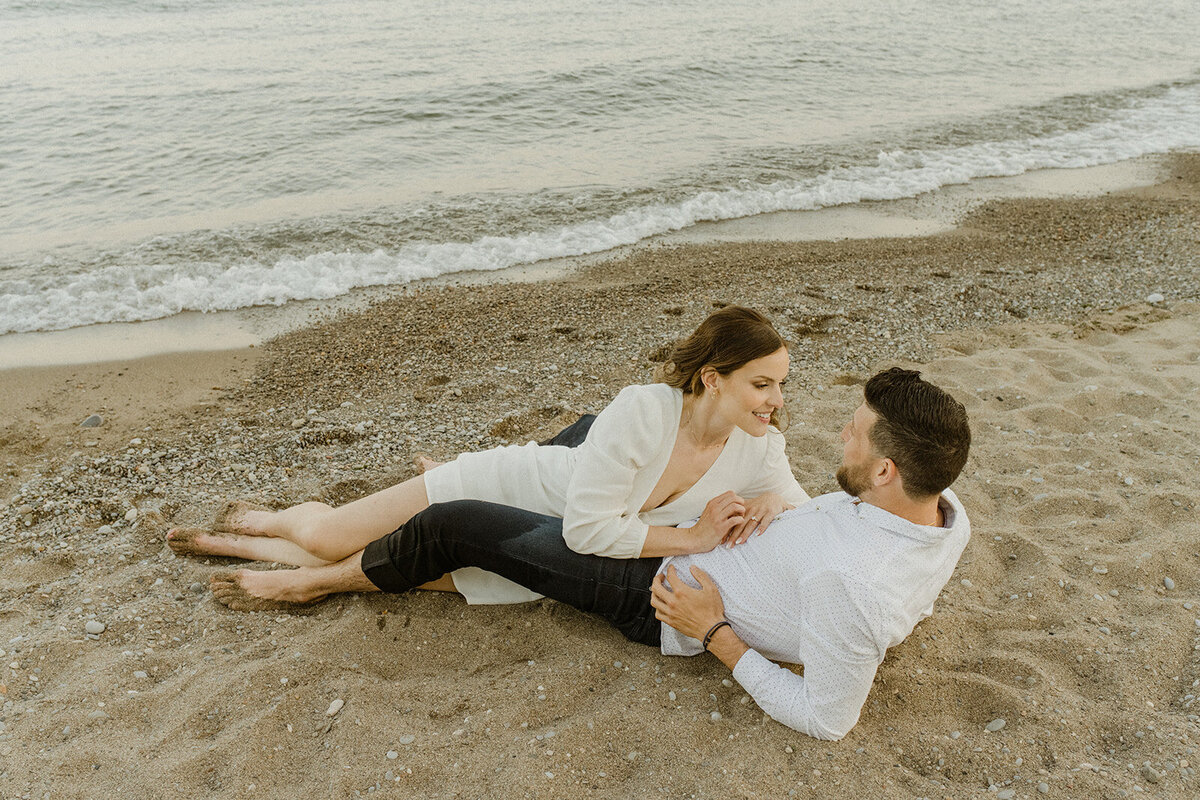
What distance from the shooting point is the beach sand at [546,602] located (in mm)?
3223

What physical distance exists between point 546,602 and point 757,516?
50.3 inches

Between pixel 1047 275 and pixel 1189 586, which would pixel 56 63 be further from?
pixel 1189 586

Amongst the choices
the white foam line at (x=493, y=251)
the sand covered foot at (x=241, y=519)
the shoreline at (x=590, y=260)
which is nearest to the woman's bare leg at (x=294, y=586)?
the sand covered foot at (x=241, y=519)

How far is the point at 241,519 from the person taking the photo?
490 centimetres

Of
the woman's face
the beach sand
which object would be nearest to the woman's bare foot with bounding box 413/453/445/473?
the beach sand

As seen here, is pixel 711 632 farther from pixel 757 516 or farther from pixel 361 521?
pixel 361 521

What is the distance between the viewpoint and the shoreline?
791cm

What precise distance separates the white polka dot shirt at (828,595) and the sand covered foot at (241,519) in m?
2.79

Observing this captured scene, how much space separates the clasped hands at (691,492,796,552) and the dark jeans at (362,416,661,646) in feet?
0.99

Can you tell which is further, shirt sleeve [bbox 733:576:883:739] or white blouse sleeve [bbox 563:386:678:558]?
white blouse sleeve [bbox 563:386:678:558]

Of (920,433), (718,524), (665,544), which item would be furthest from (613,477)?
(920,433)

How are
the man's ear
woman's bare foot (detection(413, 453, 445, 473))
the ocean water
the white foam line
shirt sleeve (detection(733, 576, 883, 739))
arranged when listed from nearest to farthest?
shirt sleeve (detection(733, 576, 883, 739)), the man's ear, woman's bare foot (detection(413, 453, 445, 473)), the white foam line, the ocean water

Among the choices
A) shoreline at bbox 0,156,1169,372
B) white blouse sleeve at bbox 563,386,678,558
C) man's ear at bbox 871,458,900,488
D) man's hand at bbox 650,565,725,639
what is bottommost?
shoreline at bbox 0,156,1169,372

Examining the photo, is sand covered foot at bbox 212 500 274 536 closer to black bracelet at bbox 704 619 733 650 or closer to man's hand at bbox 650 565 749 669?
man's hand at bbox 650 565 749 669
